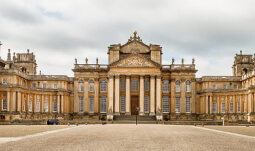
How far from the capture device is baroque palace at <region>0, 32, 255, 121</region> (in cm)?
7025

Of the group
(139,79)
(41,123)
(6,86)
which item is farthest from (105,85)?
(41,123)

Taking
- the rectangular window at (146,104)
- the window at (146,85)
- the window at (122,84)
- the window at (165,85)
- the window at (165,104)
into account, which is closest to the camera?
the window at (122,84)

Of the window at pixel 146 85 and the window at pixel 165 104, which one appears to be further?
the window at pixel 165 104

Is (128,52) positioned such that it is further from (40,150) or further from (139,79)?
(40,150)

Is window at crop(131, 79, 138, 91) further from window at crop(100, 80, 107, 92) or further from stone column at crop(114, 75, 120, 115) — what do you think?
window at crop(100, 80, 107, 92)

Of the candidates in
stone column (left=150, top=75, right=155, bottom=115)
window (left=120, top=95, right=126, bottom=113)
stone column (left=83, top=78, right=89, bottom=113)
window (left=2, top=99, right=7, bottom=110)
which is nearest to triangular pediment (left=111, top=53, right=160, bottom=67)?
stone column (left=150, top=75, right=155, bottom=115)

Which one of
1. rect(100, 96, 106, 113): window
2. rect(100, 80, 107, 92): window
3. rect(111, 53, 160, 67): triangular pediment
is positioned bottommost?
rect(100, 96, 106, 113): window

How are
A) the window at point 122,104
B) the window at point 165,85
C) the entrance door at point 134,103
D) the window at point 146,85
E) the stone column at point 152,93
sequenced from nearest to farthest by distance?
1. the stone column at point 152,93
2. the window at point 122,104
3. the window at point 146,85
4. the entrance door at point 134,103
5. the window at point 165,85

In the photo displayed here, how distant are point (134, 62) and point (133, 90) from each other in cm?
590

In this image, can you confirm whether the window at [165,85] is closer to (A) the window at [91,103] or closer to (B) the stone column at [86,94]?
(A) the window at [91,103]

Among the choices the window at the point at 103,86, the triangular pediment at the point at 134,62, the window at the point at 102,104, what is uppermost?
the triangular pediment at the point at 134,62

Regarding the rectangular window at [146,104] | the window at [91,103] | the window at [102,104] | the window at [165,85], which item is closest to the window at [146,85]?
the rectangular window at [146,104]

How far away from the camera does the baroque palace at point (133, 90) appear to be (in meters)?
70.2

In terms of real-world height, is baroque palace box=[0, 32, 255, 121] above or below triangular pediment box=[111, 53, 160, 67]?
below
